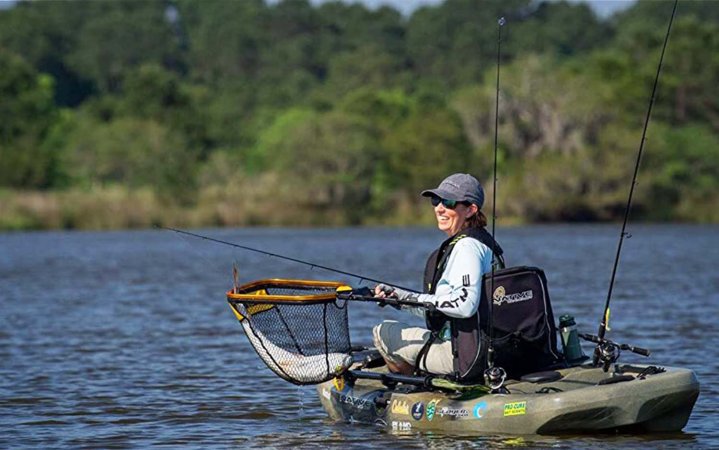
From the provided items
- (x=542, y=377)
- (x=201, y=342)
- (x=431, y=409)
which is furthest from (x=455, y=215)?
(x=201, y=342)

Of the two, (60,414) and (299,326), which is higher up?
(299,326)

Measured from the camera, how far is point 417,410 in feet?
33.3

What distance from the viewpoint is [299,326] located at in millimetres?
10172

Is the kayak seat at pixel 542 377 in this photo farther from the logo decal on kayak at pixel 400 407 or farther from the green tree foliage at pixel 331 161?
the green tree foliage at pixel 331 161

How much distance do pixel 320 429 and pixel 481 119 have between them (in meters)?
66.2

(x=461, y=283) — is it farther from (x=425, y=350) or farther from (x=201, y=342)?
(x=201, y=342)

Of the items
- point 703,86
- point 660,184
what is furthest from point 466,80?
point 660,184

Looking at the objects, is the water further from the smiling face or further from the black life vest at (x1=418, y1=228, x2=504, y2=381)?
the smiling face

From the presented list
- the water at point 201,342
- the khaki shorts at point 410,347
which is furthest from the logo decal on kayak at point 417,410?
the khaki shorts at point 410,347

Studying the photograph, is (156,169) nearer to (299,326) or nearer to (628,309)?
(628,309)

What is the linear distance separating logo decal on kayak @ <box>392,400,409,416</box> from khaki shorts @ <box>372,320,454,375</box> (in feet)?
0.89

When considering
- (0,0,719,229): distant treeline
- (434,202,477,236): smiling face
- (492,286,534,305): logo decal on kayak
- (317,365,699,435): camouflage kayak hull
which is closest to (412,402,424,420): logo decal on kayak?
(317,365,699,435): camouflage kayak hull

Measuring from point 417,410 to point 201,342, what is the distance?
7.06 m

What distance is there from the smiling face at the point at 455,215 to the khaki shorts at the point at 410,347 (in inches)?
30.1
